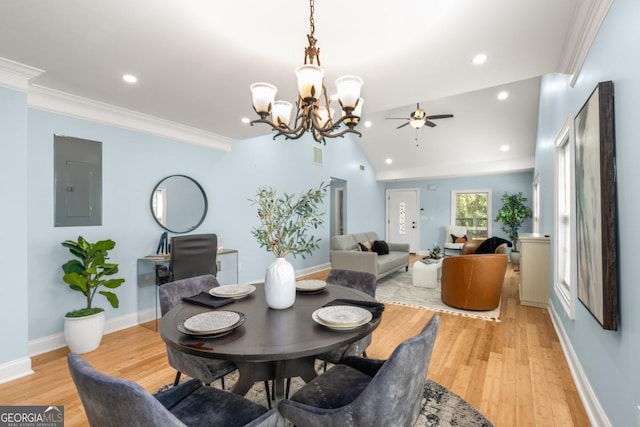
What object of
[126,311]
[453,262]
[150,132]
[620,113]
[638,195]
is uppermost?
[150,132]

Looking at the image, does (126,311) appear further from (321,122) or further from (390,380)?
(390,380)

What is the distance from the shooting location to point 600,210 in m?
1.52

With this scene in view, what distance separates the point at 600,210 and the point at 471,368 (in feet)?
5.35

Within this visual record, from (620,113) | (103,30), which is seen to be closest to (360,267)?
(620,113)

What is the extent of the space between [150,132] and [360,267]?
11.9 feet

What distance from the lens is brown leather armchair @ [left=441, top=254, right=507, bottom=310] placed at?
376cm

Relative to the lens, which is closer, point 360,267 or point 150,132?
point 150,132

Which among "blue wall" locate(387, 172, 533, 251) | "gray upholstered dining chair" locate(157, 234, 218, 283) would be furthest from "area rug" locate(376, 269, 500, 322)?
"blue wall" locate(387, 172, 533, 251)

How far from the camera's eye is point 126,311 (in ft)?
11.4

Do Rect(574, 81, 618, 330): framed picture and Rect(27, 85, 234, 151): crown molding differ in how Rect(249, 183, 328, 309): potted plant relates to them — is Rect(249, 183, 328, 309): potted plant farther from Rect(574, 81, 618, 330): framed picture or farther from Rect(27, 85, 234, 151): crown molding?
Rect(27, 85, 234, 151): crown molding

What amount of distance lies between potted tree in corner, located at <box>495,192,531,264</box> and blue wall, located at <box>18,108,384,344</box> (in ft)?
18.3

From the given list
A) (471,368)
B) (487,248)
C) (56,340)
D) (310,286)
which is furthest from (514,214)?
(56,340)

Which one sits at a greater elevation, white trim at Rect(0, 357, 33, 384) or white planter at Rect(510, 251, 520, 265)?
white planter at Rect(510, 251, 520, 265)

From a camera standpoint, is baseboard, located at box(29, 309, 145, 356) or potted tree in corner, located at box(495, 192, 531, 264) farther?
potted tree in corner, located at box(495, 192, 531, 264)
